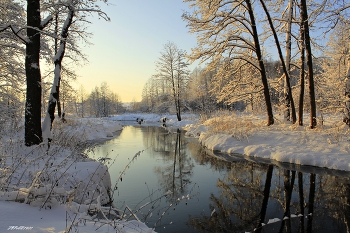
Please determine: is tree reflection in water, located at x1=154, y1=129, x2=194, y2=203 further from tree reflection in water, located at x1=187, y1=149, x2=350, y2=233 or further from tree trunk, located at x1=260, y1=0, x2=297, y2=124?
tree trunk, located at x1=260, y1=0, x2=297, y2=124

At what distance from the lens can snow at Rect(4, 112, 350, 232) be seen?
9.42 feet

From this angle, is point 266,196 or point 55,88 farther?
point 55,88

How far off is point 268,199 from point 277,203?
0.26 meters

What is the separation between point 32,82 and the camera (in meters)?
7.08

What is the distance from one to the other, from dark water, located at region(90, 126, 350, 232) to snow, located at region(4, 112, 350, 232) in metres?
0.55

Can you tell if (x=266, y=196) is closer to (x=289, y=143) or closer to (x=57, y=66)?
(x=289, y=143)

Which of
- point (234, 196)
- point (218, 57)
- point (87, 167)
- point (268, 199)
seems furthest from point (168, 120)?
point (268, 199)

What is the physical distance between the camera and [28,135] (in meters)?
7.06

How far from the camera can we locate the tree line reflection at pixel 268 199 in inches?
175

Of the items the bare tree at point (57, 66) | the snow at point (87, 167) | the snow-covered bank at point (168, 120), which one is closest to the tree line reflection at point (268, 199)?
the snow at point (87, 167)

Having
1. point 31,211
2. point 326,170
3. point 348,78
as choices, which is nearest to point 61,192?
point 31,211

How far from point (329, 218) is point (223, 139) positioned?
758 centimetres

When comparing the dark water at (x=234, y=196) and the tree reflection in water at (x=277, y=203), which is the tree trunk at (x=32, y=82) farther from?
the tree reflection in water at (x=277, y=203)

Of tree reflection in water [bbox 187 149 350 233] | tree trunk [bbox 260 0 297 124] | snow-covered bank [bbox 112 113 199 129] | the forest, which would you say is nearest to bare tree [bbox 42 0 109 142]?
the forest
